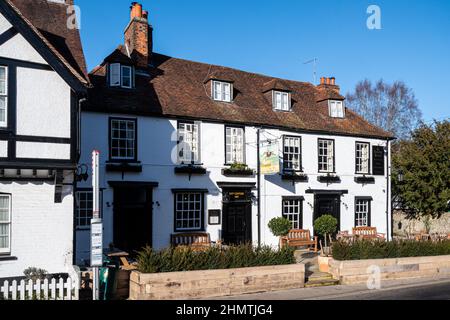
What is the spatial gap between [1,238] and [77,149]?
3188 millimetres

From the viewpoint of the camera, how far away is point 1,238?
1180 cm

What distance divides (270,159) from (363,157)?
Result: 807cm

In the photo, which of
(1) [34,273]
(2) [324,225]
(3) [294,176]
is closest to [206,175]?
(3) [294,176]

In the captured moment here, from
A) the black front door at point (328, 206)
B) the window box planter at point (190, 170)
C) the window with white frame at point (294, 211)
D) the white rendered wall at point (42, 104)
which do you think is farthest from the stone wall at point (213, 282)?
the black front door at point (328, 206)

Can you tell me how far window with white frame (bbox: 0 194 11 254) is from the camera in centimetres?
1181

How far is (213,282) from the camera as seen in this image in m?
11.7

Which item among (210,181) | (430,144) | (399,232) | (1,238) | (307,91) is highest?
(307,91)

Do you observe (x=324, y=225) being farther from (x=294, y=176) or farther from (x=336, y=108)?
(x=336, y=108)

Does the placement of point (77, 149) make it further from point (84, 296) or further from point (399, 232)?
point (399, 232)

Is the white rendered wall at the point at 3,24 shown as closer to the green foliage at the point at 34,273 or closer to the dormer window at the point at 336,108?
the green foliage at the point at 34,273

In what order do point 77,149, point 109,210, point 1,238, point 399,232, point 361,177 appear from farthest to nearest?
point 399,232 → point 361,177 → point 109,210 → point 77,149 → point 1,238

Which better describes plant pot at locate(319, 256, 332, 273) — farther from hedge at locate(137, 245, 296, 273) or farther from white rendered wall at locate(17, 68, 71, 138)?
white rendered wall at locate(17, 68, 71, 138)

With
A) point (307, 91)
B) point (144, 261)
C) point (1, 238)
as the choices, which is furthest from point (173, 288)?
point (307, 91)

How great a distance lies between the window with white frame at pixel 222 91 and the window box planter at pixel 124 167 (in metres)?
5.54
